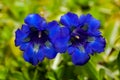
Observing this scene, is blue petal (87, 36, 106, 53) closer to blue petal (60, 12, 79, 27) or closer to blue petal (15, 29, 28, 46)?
blue petal (60, 12, 79, 27)

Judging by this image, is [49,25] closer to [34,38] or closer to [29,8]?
[34,38]

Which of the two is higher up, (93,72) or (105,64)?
(105,64)

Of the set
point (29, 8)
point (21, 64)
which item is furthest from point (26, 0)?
point (21, 64)

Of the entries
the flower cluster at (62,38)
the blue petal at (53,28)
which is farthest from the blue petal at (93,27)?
the blue petal at (53,28)

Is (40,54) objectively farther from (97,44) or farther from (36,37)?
(97,44)

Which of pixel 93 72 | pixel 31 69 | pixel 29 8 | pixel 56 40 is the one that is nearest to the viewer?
pixel 56 40

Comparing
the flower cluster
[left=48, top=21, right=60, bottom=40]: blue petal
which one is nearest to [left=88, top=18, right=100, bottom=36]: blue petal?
the flower cluster

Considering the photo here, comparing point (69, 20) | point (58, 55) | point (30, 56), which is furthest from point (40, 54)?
point (58, 55)
